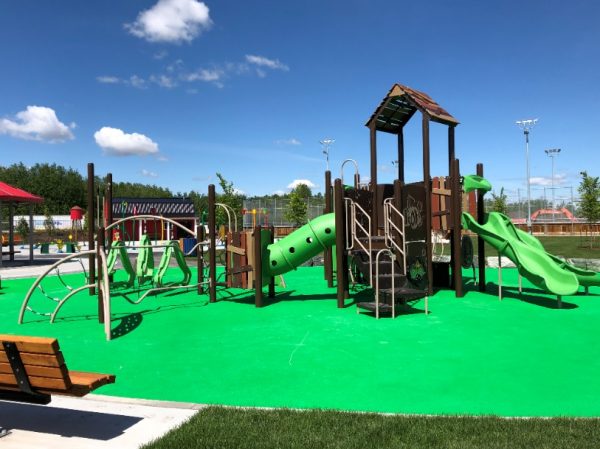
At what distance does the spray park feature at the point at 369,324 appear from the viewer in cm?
529

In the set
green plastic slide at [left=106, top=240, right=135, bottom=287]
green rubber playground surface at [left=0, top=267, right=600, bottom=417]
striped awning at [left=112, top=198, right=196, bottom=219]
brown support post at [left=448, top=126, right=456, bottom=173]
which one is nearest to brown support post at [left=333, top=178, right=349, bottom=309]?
green rubber playground surface at [left=0, top=267, right=600, bottom=417]

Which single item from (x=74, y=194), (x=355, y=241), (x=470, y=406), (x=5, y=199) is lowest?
(x=470, y=406)

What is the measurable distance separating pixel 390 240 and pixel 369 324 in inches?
111

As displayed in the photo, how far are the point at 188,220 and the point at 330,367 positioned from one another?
40841 mm

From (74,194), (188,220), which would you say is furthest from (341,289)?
(74,194)

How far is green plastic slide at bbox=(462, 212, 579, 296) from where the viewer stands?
1015 centimetres

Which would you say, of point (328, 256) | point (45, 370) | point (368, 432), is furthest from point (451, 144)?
point (45, 370)

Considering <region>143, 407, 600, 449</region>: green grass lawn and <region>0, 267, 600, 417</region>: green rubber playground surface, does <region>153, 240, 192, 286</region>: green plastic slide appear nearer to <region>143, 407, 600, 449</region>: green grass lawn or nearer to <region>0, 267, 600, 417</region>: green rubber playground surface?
<region>0, 267, 600, 417</region>: green rubber playground surface

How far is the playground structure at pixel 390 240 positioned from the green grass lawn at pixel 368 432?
5281 millimetres

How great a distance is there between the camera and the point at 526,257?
35.7ft

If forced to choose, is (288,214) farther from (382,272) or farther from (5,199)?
(382,272)

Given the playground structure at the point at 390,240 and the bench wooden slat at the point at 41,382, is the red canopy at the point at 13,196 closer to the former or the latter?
the playground structure at the point at 390,240

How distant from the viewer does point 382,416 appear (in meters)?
4.29

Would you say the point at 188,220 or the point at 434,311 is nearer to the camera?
the point at 434,311
